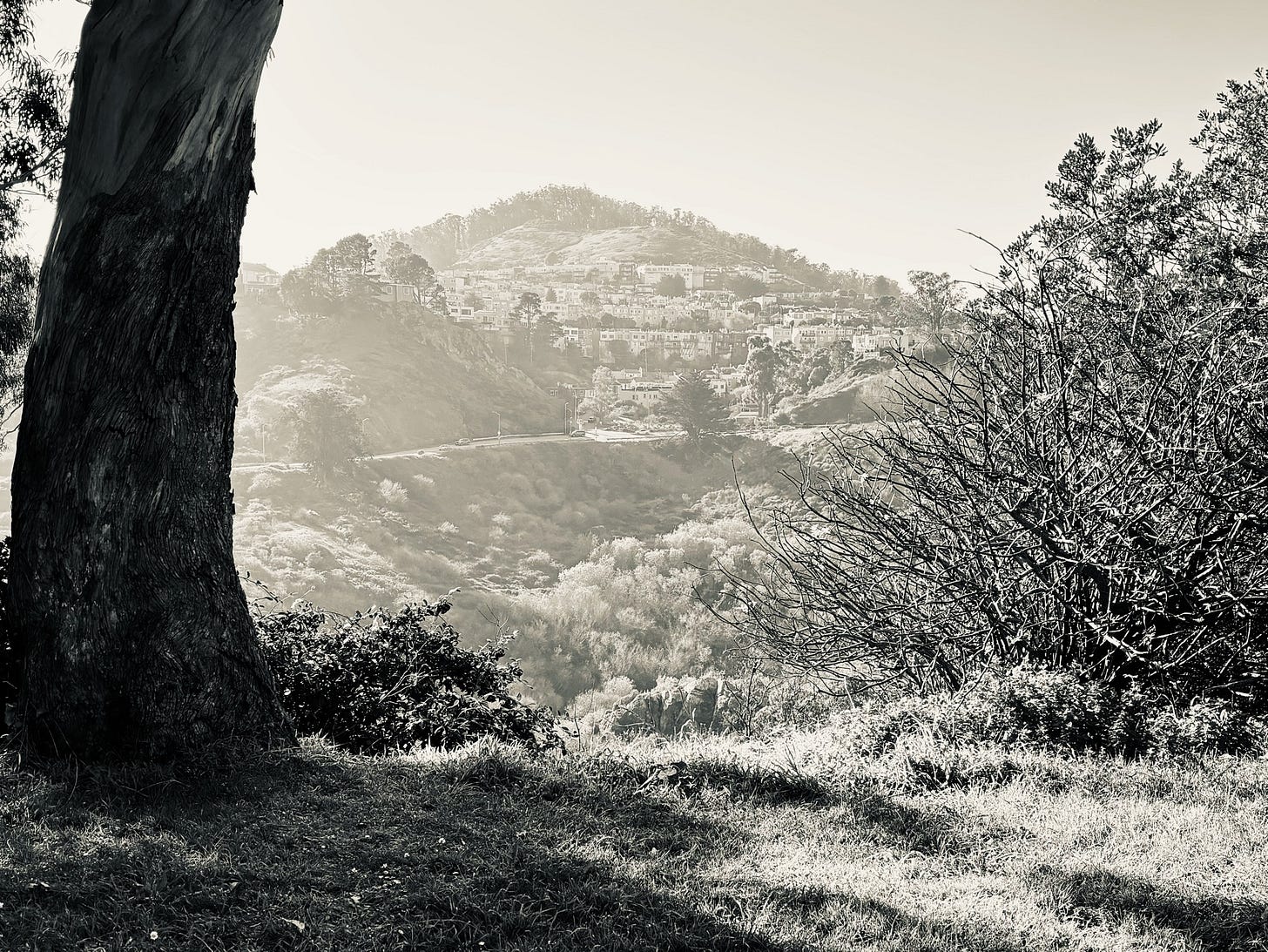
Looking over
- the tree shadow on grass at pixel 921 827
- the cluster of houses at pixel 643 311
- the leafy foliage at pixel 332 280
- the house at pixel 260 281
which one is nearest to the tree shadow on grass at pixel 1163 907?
the tree shadow on grass at pixel 921 827

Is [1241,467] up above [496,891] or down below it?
above

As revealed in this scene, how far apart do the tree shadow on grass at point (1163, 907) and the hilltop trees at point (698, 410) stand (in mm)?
60813

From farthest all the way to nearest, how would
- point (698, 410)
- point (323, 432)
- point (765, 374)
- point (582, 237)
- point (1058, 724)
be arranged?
point (582, 237), point (765, 374), point (698, 410), point (323, 432), point (1058, 724)

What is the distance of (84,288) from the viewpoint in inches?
131

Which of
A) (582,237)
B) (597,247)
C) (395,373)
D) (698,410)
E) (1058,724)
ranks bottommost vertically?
(1058,724)

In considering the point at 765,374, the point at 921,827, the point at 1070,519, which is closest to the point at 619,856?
the point at 921,827

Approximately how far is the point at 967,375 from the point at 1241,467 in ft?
5.38

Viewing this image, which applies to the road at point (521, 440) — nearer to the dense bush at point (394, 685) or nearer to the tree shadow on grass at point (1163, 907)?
the dense bush at point (394, 685)

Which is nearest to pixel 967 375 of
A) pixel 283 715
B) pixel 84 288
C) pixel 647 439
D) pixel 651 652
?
pixel 283 715

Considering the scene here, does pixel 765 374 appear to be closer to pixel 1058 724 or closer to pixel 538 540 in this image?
pixel 538 540

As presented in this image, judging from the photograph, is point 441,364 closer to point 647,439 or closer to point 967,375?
point 647,439

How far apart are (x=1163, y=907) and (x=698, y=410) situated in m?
62.8

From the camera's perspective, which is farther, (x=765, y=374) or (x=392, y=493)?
(x=765, y=374)

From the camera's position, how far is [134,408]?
10.8ft
